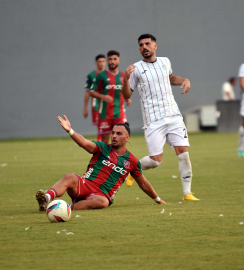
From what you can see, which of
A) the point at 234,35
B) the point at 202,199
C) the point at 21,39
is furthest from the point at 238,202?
the point at 234,35

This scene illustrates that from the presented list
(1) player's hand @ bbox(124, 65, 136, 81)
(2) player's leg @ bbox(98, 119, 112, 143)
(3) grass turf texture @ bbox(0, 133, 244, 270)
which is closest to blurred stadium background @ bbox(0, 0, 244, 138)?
(2) player's leg @ bbox(98, 119, 112, 143)

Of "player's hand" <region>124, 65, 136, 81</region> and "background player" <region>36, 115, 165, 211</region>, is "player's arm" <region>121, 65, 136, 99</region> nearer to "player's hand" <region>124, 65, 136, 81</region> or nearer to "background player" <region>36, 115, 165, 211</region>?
"player's hand" <region>124, 65, 136, 81</region>

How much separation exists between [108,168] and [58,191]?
804 mm

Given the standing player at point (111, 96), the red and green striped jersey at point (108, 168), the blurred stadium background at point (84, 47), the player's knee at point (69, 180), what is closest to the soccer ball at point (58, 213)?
the player's knee at point (69, 180)

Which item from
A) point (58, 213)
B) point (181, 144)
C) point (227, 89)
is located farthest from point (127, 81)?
point (227, 89)

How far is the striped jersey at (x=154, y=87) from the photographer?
7.26 metres

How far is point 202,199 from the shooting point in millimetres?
7094

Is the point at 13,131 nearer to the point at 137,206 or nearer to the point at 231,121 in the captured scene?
the point at 231,121

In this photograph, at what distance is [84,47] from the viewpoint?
83.8 feet

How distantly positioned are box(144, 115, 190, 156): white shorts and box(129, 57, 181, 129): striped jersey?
8cm

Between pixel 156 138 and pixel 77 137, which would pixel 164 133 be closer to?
pixel 156 138

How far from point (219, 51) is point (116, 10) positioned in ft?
18.9

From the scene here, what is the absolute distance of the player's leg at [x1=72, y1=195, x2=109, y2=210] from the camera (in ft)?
20.7

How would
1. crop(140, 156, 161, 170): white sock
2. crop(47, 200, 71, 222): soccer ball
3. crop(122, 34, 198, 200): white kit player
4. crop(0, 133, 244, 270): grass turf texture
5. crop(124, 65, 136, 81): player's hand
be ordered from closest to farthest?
crop(0, 133, 244, 270): grass turf texture < crop(47, 200, 71, 222): soccer ball < crop(124, 65, 136, 81): player's hand < crop(122, 34, 198, 200): white kit player < crop(140, 156, 161, 170): white sock
